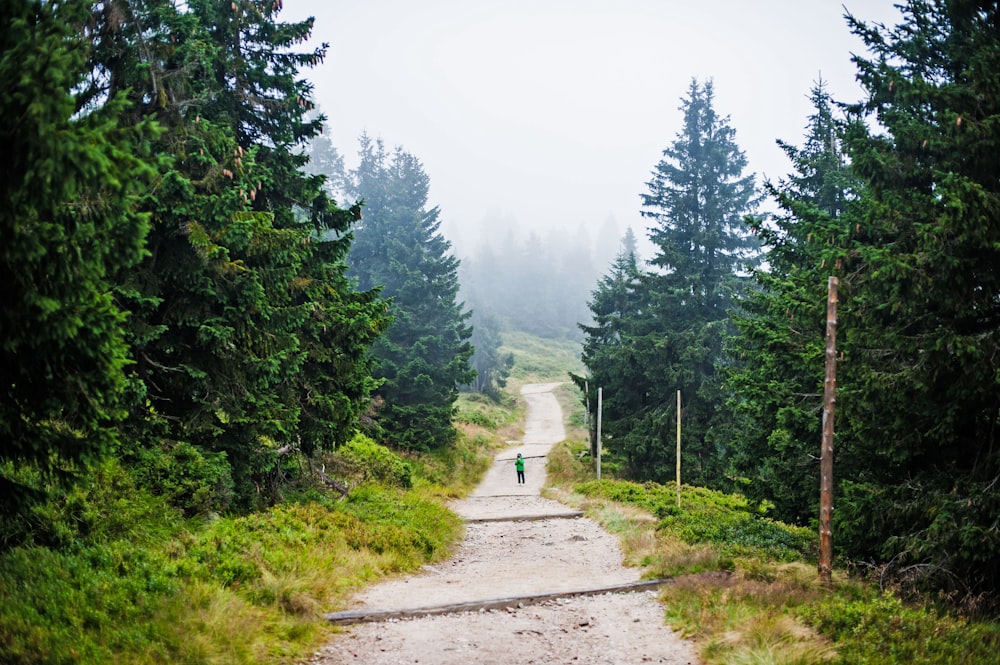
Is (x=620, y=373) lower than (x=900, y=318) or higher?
lower

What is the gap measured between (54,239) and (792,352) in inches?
541

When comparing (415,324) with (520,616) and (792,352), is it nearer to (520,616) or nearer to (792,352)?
(792,352)

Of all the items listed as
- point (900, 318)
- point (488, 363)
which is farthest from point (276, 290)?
point (488, 363)

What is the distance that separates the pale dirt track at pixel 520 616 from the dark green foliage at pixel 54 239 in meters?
3.95

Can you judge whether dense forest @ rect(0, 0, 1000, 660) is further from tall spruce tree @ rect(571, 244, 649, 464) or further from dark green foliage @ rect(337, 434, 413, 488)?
tall spruce tree @ rect(571, 244, 649, 464)

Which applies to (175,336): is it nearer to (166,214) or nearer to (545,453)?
(166,214)

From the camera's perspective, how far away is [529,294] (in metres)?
125

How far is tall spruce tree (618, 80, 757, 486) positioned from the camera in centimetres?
2609

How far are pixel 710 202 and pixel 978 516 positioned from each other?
22.0 m

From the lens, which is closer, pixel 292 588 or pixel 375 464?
pixel 292 588

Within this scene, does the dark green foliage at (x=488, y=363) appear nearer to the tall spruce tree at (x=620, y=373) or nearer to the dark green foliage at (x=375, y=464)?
the tall spruce tree at (x=620, y=373)

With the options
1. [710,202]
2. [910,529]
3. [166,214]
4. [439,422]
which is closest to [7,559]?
[166,214]

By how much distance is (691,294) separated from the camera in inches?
1071

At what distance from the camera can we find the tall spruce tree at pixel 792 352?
42.1 ft
